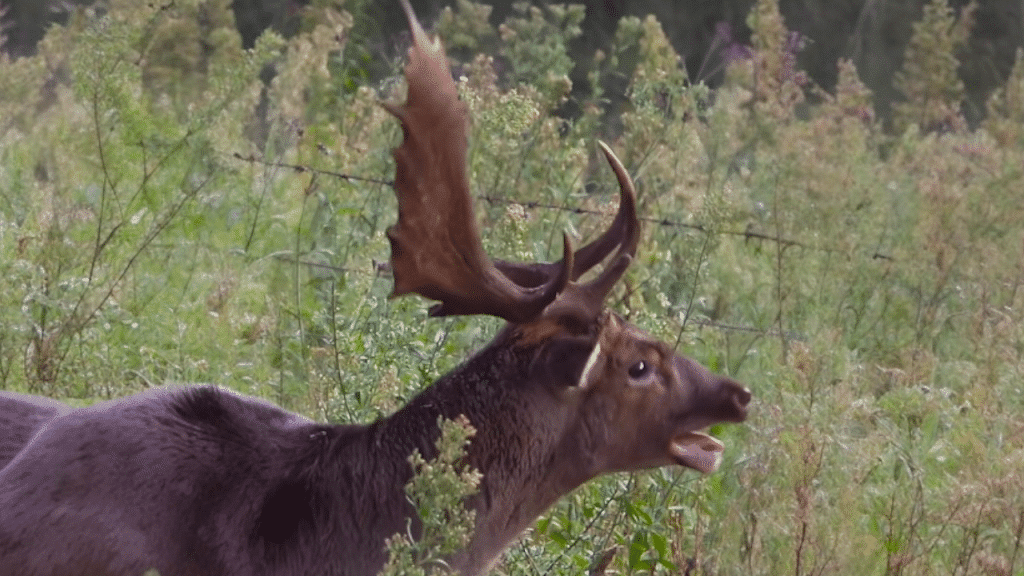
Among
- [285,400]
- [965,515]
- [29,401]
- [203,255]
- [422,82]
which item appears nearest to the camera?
[422,82]

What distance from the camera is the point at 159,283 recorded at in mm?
7148

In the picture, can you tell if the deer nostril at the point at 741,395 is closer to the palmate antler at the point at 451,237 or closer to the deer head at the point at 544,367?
the deer head at the point at 544,367

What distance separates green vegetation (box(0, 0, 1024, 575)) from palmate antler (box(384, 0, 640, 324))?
746 millimetres

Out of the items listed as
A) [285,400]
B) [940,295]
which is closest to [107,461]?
[285,400]

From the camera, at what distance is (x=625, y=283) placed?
20.8ft

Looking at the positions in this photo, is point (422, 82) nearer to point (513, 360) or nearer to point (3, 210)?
point (513, 360)

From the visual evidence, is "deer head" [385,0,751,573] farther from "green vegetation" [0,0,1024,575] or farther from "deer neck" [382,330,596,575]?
"green vegetation" [0,0,1024,575]

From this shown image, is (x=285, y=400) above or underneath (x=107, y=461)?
underneath

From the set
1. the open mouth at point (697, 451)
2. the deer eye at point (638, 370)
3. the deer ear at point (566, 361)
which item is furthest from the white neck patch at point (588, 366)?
the open mouth at point (697, 451)

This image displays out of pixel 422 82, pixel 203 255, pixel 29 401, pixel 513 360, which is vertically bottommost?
pixel 203 255

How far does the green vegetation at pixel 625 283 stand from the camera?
17.7 feet

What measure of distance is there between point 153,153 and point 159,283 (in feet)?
2.48

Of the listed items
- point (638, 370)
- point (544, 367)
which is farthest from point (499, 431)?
point (638, 370)

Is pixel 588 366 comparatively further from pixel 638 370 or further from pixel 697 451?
pixel 697 451
